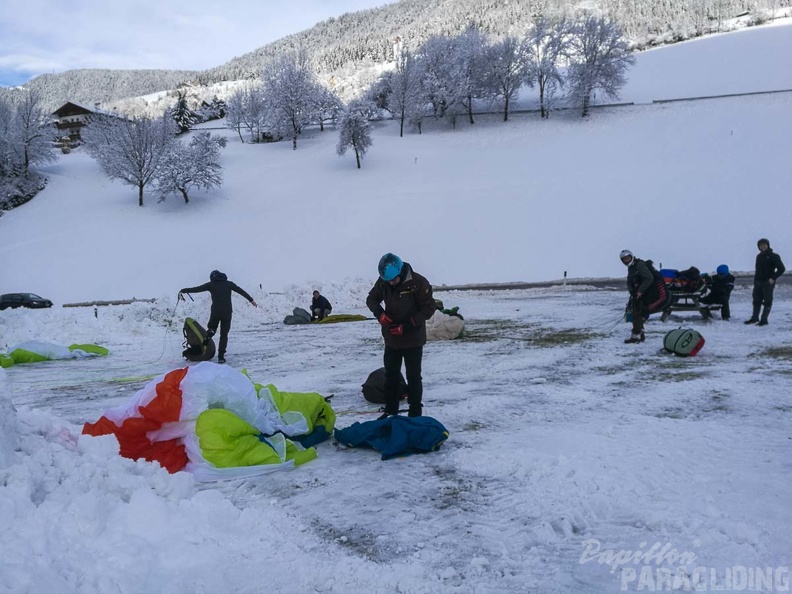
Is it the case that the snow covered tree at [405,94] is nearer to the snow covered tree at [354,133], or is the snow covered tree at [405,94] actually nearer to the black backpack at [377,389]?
the snow covered tree at [354,133]

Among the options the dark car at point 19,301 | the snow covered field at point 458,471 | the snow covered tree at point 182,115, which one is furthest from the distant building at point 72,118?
the snow covered field at point 458,471

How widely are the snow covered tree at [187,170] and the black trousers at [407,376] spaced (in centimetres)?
3943

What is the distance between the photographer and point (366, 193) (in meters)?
→ 39.9

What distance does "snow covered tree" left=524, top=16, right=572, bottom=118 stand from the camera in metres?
54.5

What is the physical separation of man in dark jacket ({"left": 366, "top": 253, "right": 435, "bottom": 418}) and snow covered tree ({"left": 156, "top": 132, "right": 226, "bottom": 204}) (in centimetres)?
3937

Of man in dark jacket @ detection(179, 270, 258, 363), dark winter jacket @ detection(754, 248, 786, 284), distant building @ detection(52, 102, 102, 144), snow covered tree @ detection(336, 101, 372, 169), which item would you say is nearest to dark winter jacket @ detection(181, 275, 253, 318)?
man in dark jacket @ detection(179, 270, 258, 363)

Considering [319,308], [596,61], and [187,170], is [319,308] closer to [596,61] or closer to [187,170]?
[187,170]

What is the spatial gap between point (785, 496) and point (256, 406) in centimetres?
430

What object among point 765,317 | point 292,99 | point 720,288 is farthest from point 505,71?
point 765,317

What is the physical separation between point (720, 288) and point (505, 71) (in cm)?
4734

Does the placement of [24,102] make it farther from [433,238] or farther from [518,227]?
[518,227]

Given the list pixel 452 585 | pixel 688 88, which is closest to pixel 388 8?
pixel 688 88

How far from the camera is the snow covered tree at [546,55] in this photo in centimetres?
5447

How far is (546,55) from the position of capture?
5619cm
